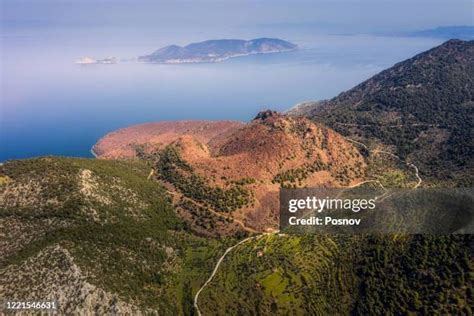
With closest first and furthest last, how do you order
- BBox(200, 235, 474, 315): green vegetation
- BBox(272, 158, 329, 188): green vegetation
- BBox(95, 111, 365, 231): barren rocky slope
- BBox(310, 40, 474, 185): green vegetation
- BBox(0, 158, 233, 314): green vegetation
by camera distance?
BBox(200, 235, 474, 315): green vegetation, BBox(0, 158, 233, 314): green vegetation, BBox(95, 111, 365, 231): barren rocky slope, BBox(272, 158, 329, 188): green vegetation, BBox(310, 40, 474, 185): green vegetation

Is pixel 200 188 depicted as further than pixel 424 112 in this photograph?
No

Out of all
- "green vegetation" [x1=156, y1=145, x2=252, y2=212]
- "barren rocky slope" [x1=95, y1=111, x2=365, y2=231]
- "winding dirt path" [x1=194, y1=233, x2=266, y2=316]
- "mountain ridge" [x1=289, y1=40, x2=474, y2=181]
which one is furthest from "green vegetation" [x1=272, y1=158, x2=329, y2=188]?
"mountain ridge" [x1=289, y1=40, x2=474, y2=181]

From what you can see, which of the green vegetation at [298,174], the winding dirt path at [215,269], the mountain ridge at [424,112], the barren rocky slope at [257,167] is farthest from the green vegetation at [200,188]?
the mountain ridge at [424,112]

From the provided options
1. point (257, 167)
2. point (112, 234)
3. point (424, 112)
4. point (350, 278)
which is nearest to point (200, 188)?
point (257, 167)

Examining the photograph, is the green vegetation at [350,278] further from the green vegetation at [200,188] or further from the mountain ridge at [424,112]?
the mountain ridge at [424,112]

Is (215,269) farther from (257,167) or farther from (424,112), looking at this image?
(424,112)

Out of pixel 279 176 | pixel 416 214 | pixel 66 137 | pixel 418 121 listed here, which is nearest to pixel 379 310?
pixel 416 214

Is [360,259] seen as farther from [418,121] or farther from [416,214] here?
[418,121]

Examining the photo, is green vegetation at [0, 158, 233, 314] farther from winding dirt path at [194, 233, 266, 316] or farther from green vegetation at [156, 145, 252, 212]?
green vegetation at [156, 145, 252, 212]
